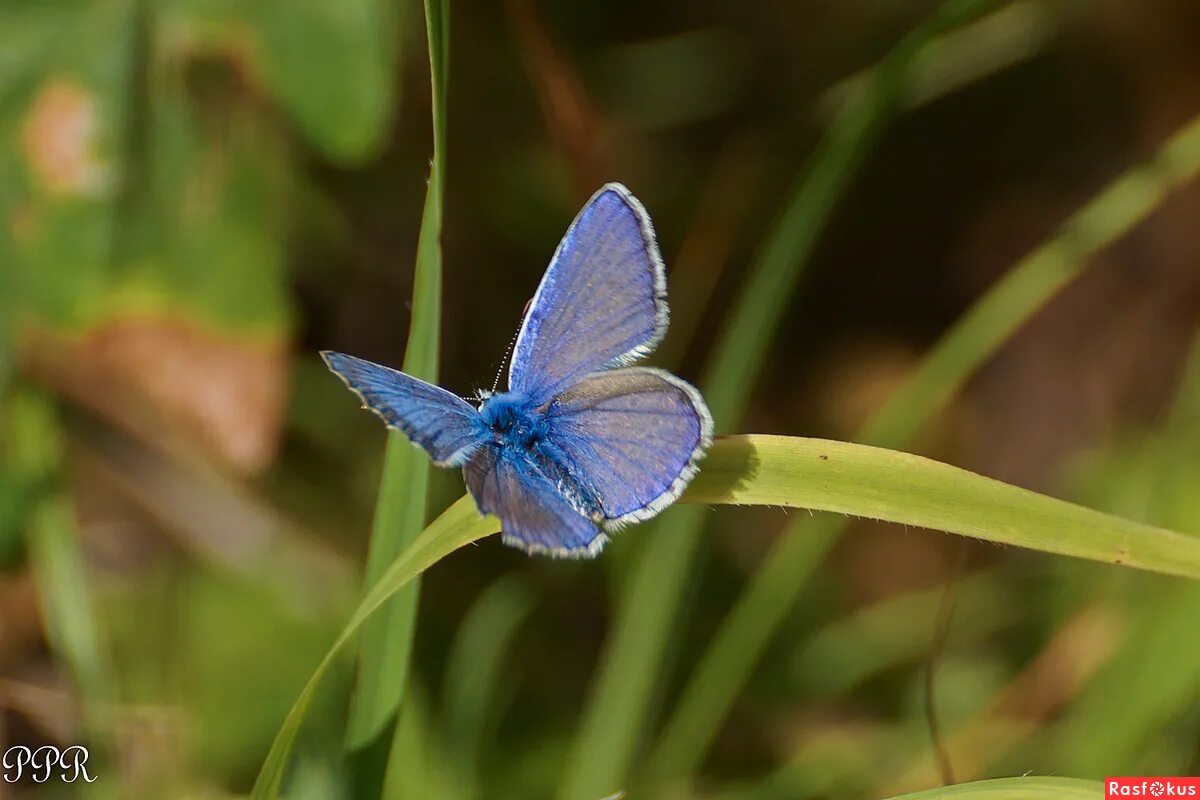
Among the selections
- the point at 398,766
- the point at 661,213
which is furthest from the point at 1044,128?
the point at 398,766

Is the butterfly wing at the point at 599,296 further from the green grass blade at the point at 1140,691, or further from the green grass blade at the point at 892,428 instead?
the green grass blade at the point at 1140,691

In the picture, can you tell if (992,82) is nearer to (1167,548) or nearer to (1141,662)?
(1141,662)

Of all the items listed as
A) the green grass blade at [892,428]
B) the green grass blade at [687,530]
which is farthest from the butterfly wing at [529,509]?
the green grass blade at [892,428]

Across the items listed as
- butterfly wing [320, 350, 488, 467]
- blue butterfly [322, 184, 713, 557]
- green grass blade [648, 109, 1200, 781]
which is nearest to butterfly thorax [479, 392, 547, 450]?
blue butterfly [322, 184, 713, 557]

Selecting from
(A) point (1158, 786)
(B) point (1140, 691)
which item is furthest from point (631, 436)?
(B) point (1140, 691)

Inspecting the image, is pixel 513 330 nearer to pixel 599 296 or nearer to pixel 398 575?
pixel 599 296

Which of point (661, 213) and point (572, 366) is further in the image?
point (661, 213)

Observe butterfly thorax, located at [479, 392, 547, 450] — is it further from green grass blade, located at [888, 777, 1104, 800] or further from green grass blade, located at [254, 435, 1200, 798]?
green grass blade, located at [888, 777, 1104, 800]
